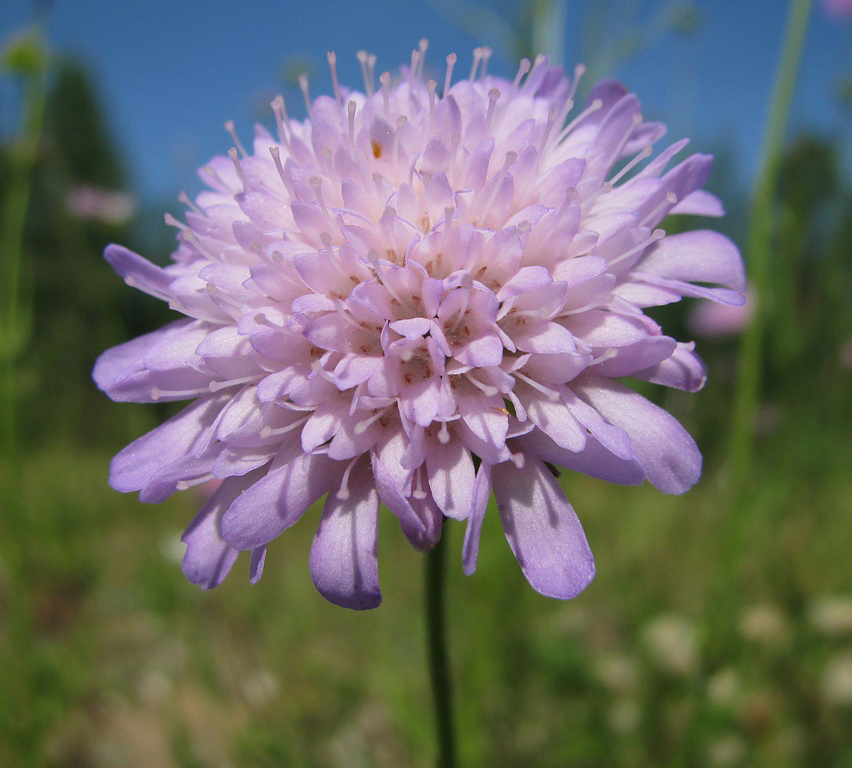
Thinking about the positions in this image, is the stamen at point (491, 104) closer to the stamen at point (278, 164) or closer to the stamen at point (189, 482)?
the stamen at point (278, 164)

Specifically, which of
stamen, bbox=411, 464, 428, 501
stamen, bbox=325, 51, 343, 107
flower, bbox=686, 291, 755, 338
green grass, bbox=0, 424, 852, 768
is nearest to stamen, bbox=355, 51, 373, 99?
stamen, bbox=325, 51, 343, 107

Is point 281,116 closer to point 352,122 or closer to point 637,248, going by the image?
point 352,122

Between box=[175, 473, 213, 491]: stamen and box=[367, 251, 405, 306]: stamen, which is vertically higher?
box=[367, 251, 405, 306]: stamen

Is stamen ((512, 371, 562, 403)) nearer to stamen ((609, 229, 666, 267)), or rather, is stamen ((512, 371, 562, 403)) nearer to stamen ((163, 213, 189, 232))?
stamen ((609, 229, 666, 267))

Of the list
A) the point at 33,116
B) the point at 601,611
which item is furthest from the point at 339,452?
the point at 601,611

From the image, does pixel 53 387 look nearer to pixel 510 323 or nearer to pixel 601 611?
pixel 601 611

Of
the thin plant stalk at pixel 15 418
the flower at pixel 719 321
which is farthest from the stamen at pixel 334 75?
the flower at pixel 719 321

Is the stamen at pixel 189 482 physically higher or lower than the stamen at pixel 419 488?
higher
